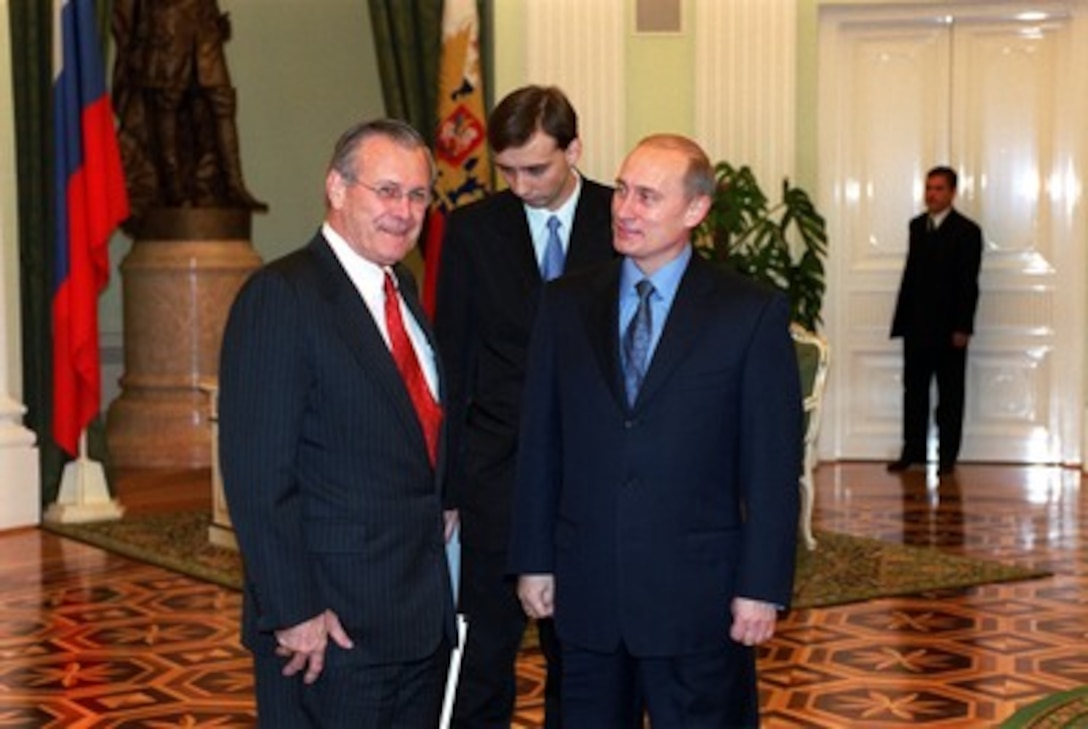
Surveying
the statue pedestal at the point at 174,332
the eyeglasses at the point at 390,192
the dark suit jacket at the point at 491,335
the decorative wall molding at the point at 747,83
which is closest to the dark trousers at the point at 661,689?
the dark suit jacket at the point at 491,335

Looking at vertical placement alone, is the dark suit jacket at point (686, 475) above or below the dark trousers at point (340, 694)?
above

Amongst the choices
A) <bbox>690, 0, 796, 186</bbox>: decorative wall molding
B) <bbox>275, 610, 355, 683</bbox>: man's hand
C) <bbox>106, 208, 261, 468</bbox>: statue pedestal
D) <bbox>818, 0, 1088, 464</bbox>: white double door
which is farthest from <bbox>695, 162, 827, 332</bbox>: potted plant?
<bbox>275, 610, 355, 683</bbox>: man's hand

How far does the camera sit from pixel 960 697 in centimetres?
533

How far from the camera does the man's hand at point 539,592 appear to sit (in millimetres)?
3329

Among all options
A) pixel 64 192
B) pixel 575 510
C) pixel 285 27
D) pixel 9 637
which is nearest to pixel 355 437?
pixel 575 510

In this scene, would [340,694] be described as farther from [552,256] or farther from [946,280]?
[946,280]

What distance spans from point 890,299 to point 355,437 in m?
8.24

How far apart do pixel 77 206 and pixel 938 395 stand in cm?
503

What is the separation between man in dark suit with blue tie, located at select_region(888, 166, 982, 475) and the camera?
1023 cm

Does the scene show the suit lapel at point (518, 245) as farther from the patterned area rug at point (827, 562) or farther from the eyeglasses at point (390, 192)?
the patterned area rug at point (827, 562)

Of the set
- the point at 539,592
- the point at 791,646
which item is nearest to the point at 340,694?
the point at 539,592

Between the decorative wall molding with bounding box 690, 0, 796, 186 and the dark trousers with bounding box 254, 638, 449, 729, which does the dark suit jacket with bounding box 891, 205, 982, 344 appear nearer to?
the decorative wall molding with bounding box 690, 0, 796, 186

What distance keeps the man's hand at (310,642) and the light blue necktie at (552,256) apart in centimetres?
122

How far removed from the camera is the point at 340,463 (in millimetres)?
2916
